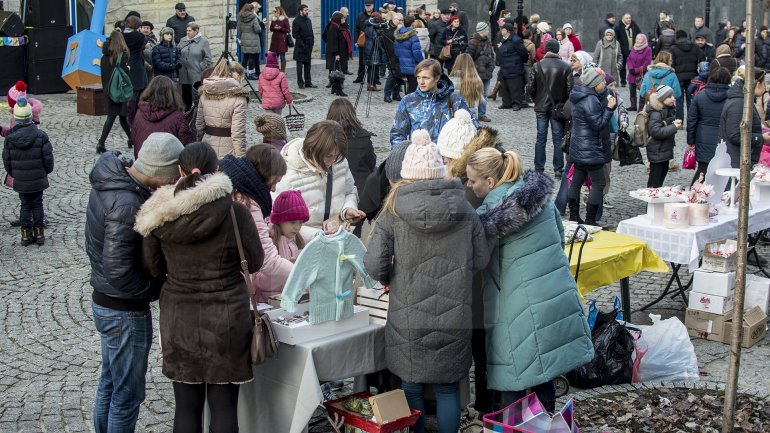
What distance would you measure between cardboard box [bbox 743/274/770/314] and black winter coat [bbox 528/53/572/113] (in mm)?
5858

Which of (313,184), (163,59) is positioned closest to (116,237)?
(313,184)

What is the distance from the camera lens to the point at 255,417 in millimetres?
5645

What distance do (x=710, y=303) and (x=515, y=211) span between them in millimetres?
2900

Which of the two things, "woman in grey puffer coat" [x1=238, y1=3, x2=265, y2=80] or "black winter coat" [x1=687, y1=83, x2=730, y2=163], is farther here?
"woman in grey puffer coat" [x1=238, y1=3, x2=265, y2=80]

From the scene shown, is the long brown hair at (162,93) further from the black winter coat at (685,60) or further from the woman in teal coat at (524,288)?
the black winter coat at (685,60)

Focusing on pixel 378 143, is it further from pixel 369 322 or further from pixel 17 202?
pixel 369 322

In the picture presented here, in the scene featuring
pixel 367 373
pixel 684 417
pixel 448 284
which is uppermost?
pixel 448 284

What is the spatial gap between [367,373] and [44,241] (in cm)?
562

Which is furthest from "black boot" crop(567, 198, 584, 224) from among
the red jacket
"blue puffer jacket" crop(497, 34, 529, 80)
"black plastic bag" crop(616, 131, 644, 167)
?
"blue puffer jacket" crop(497, 34, 529, 80)

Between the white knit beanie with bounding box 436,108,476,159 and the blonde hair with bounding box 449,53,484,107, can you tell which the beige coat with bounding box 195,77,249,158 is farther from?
the white knit beanie with bounding box 436,108,476,159

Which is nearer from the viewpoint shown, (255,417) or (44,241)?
(255,417)

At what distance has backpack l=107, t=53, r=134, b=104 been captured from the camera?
48.4 feet

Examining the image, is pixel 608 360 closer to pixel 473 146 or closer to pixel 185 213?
pixel 473 146

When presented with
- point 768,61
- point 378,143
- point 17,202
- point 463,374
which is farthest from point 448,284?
point 768,61
